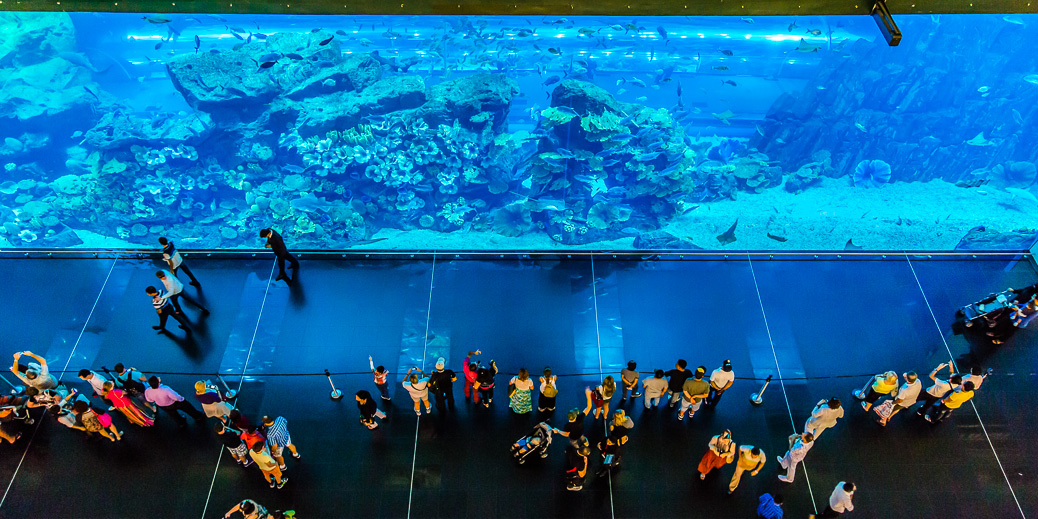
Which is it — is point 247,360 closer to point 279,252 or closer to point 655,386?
point 279,252

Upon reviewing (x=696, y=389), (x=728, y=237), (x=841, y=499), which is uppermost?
(x=728, y=237)

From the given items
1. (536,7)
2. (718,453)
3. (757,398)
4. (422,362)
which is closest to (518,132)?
(536,7)

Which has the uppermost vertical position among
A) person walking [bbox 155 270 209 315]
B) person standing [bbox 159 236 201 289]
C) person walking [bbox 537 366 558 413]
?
person standing [bbox 159 236 201 289]

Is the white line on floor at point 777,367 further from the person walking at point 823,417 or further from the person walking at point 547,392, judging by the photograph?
the person walking at point 547,392

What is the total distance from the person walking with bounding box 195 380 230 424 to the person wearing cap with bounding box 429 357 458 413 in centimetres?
232

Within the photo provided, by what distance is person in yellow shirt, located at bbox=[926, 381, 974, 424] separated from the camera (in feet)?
21.0

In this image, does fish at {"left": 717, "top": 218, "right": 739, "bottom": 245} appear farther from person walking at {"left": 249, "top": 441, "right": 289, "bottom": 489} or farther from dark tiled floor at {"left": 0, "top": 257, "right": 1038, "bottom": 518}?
person walking at {"left": 249, "top": 441, "right": 289, "bottom": 489}

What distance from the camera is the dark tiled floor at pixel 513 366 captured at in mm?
6297

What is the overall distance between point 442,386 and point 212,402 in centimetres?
255

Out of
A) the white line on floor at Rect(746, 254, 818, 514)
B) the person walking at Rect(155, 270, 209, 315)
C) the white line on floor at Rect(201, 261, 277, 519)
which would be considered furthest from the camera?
the person walking at Rect(155, 270, 209, 315)

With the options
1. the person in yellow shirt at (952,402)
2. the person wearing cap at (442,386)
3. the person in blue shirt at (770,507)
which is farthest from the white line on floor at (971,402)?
the person wearing cap at (442,386)

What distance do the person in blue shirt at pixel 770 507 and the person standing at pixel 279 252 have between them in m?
6.98

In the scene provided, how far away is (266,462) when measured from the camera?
5.82 meters

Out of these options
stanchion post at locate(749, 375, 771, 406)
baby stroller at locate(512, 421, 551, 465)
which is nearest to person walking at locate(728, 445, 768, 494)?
stanchion post at locate(749, 375, 771, 406)
